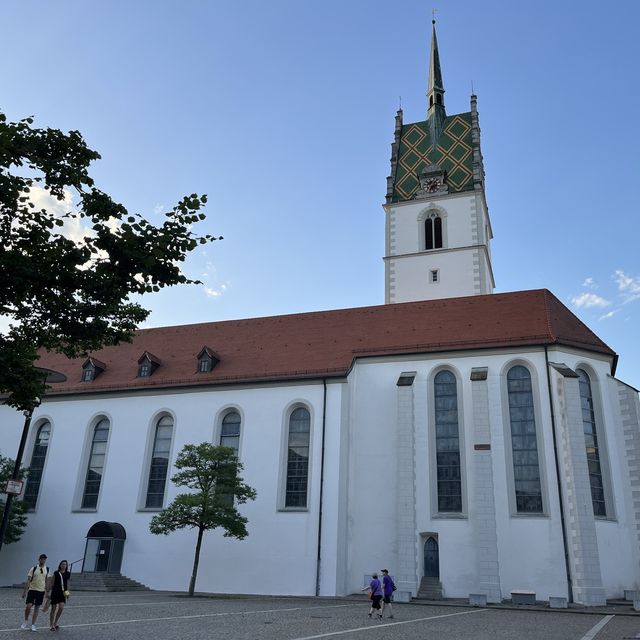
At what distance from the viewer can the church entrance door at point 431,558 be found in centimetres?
2183

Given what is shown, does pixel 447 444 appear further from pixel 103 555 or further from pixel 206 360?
pixel 103 555


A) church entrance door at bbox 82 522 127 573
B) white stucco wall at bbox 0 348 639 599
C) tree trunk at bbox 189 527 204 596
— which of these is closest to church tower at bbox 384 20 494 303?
white stucco wall at bbox 0 348 639 599

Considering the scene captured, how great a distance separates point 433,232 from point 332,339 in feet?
37.4

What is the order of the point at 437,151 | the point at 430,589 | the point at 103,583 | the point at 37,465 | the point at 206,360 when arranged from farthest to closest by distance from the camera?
the point at 437,151 → the point at 37,465 → the point at 206,360 → the point at 103,583 → the point at 430,589

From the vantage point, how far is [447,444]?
23547mm

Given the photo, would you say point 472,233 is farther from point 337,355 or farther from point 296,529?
point 296,529

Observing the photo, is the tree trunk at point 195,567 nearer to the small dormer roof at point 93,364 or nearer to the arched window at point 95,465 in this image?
the arched window at point 95,465

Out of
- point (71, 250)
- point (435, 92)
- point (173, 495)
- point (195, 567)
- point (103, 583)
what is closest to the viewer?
point (71, 250)

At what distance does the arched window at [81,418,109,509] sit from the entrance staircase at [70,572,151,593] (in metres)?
3.36

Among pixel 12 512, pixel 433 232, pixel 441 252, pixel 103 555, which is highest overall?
pixel 433 232

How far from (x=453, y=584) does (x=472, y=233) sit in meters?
19.4

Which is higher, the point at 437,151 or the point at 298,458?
the point at 437,151

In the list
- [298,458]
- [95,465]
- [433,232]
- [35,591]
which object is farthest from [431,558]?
[433,232]

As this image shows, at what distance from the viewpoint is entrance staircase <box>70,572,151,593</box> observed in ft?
77.1
